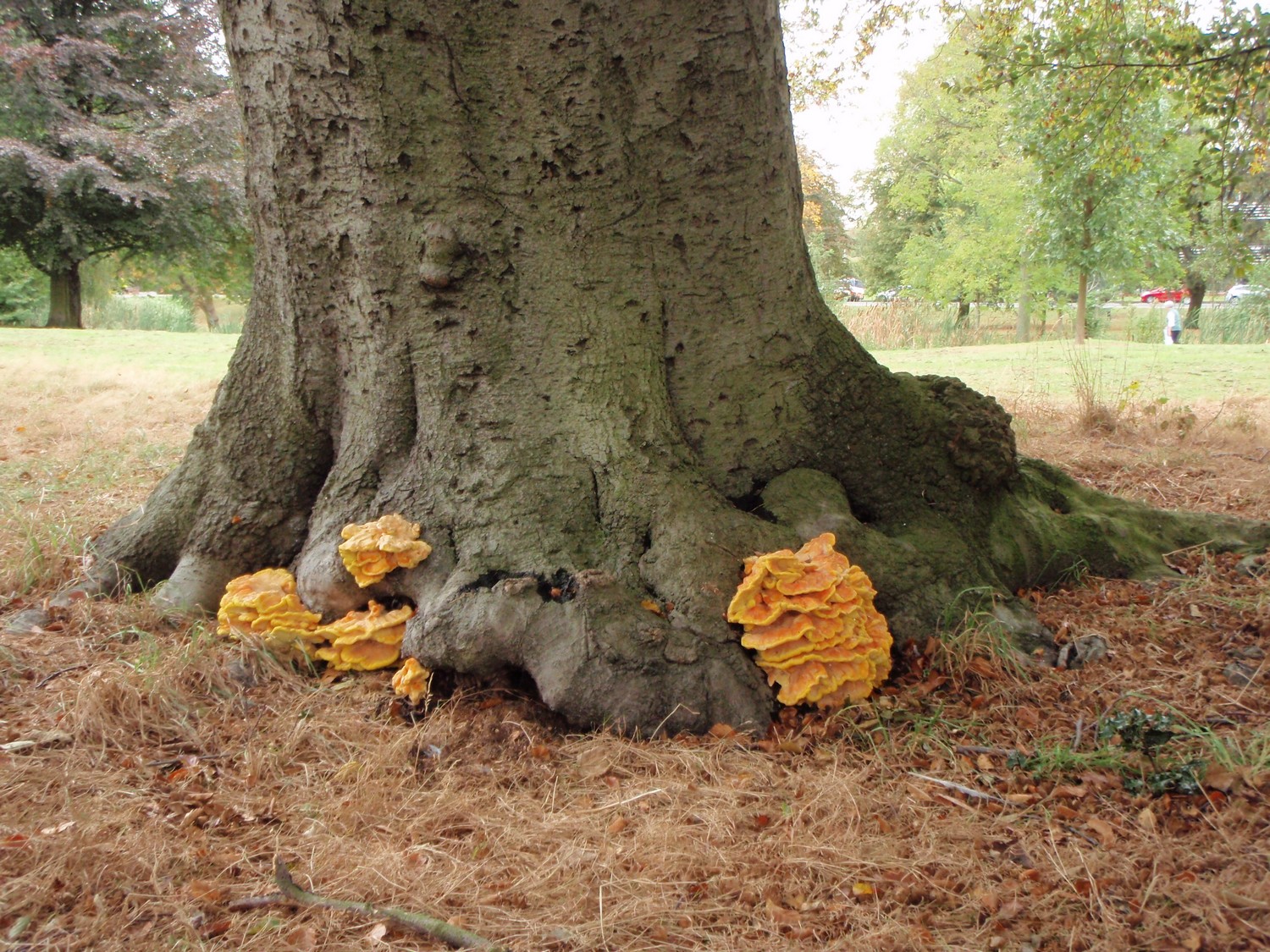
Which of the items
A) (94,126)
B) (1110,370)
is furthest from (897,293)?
(94,126)

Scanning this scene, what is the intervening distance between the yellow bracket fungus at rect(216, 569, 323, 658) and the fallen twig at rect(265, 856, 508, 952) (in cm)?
121

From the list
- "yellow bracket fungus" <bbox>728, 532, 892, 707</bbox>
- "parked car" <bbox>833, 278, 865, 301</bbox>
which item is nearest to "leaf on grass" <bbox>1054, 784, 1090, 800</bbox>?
"yellow bracket fungus" <bbox>728, 532, 892, 707</bbox>

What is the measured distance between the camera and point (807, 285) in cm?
334

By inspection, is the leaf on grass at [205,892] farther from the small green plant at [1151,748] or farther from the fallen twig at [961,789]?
the small green plant at [1151,748]

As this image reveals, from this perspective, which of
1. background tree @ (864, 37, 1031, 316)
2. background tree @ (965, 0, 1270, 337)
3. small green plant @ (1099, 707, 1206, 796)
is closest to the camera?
small green plant @ (1099, 707, 1206, 796)

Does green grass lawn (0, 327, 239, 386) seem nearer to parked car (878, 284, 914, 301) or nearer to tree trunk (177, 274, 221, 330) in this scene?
tree trunk (177, 274, 221, 330)

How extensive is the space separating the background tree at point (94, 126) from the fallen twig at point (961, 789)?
20310 mm

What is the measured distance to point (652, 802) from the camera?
7.22ft

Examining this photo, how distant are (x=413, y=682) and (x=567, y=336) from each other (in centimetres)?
133

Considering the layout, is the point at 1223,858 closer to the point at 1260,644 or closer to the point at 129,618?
the point at 1260,644

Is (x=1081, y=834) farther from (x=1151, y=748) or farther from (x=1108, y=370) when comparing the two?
(x=1108, y=370)

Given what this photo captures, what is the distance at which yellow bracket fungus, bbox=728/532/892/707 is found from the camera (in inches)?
101

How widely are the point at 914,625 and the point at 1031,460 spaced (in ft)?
5.66

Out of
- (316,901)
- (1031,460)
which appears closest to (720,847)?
(316,901)
